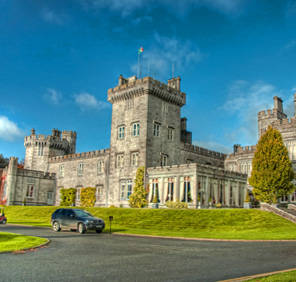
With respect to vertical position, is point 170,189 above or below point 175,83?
below

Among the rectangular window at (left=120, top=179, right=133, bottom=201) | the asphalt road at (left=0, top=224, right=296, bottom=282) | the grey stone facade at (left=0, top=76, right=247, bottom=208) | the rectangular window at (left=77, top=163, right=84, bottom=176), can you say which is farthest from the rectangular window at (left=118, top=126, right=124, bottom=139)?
the asphalt road at (left=0, top=224, right=296, bottom=282)

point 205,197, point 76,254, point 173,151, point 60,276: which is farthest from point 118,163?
point 60,276

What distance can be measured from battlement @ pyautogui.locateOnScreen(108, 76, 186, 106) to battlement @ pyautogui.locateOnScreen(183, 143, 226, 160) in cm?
621

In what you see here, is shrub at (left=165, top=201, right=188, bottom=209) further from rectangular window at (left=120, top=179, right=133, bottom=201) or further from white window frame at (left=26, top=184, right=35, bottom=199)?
white window frame at (left=26, top=184, right=35, bottom=199)

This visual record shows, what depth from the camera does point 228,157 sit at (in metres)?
55.7

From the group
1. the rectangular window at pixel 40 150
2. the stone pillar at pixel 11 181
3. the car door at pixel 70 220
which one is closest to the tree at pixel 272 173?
the car door at pixel 70 220

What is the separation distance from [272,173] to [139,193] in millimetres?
15135

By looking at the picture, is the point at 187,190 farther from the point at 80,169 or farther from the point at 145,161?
the point at 80,169

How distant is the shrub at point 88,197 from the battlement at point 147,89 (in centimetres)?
1330

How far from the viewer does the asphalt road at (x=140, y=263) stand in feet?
30.6

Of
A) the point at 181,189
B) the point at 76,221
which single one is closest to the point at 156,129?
the point at 181,189

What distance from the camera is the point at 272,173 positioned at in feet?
122

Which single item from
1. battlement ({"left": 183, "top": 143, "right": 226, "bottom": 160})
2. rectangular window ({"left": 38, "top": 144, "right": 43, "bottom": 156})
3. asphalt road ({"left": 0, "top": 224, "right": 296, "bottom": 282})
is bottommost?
asphalt road ({"left": 0, "top": 224, "right": 296, "bottom": 282})

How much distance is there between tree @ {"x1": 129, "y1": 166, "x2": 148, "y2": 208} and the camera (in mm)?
40594
